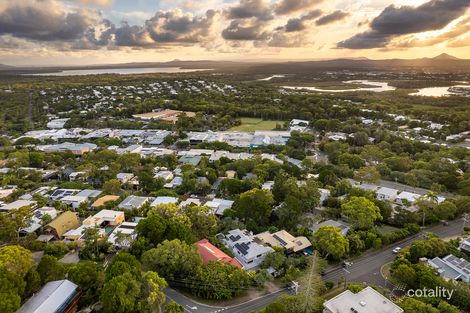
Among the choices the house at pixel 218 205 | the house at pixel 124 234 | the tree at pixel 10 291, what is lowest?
the house at pixel 218 205

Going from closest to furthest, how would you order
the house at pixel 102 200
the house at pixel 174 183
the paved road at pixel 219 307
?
the paved road at pixel 219 307 < the house at pixel 102 200 < the house at pixel 174 183

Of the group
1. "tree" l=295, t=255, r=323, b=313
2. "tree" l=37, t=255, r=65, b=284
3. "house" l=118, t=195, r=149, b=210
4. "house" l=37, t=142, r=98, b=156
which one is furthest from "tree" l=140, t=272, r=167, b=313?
"house" l=37, t=142, r=98, b=156

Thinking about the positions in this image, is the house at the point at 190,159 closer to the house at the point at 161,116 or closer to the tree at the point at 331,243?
the tree at the point at 331,243

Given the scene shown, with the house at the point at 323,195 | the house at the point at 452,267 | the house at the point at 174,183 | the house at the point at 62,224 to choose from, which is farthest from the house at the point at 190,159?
the house at the point at 452,267

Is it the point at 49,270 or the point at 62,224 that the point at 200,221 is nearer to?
the point at 49,270

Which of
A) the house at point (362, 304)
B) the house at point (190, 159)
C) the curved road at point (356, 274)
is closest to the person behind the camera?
the house at point (362, 304)

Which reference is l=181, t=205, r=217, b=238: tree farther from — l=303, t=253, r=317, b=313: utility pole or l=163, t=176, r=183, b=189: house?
l=163, t=176, r=183, b=189: house

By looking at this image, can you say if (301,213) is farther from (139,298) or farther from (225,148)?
(225,148)

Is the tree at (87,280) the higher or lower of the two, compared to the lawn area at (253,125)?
higher
